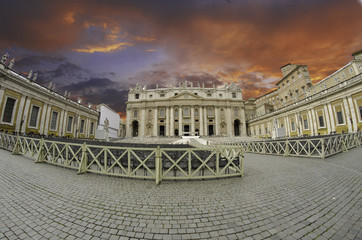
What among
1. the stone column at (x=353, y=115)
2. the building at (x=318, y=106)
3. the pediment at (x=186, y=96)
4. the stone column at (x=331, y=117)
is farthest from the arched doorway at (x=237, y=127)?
the stone column at (x=353, y=115)

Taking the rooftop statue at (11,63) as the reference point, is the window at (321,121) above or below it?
below

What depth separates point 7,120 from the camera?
16859 mm

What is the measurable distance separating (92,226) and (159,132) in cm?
4003

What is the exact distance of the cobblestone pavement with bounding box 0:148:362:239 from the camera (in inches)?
82.7

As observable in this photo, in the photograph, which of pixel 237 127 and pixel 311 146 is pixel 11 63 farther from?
pixel 237 127

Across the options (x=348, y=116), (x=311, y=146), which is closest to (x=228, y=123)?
(x=348, y=116)

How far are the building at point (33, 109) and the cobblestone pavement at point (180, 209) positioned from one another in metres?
21.1

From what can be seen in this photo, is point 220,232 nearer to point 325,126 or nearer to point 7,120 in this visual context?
point 7,120

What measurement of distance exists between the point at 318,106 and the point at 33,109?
4585cm

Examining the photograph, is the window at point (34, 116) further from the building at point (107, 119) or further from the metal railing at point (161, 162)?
the metal railing at point (161, 162)

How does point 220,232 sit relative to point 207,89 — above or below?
below

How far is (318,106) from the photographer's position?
22375 mm

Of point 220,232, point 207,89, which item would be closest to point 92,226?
point 220,232

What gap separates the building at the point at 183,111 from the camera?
41312 millimetres
